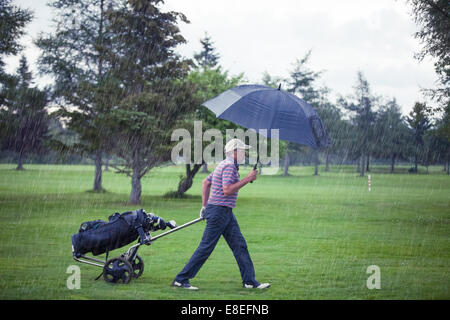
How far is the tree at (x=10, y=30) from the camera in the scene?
72.3 feet

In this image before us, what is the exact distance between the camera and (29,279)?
7.40m

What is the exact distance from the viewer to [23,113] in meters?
38.3

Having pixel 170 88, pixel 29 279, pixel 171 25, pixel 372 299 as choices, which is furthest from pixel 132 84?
pixel 372 299

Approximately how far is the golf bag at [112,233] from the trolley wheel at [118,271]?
0.23m

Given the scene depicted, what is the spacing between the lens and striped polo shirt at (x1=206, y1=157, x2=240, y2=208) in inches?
258

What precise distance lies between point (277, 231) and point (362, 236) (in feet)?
7.50

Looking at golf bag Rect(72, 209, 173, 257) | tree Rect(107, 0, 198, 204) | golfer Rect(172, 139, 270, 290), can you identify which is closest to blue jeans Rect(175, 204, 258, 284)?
golfer Rect(172, 139, 270, 290)

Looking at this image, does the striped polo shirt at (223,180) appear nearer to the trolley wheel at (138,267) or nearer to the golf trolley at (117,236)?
the golf trolley at (117,236)

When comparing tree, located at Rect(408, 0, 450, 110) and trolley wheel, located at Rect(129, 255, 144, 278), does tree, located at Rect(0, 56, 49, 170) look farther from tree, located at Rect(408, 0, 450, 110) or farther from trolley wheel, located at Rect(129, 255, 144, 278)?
trolley wheel, located at Rect(129, 255, 144, 278)

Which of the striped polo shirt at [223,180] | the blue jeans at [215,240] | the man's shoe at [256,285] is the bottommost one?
the man's shoe at [256,285]

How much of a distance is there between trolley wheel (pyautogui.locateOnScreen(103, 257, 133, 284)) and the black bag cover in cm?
23

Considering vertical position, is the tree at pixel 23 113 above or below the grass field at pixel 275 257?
above

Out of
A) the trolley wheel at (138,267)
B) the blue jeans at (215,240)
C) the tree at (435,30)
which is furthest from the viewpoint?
the tree at (435,30)

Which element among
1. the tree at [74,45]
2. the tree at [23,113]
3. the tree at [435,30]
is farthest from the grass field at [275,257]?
the tree at [74,45]
